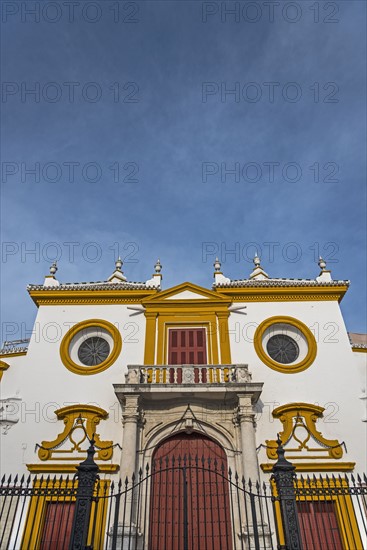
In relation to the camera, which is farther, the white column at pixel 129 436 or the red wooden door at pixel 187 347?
the red wooden door at pixel 187 347

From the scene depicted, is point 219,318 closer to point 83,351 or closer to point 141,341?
point 141,341

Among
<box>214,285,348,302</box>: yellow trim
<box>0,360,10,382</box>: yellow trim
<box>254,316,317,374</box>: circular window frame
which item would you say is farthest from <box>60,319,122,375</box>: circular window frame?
<box>254,316,317,374</box>: circular window frame

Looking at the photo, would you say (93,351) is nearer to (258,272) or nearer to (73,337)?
(73,337)

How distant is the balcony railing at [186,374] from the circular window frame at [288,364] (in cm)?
149

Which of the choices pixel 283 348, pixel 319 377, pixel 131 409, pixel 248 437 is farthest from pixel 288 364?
pixel 131 409

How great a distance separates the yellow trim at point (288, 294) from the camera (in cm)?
1573

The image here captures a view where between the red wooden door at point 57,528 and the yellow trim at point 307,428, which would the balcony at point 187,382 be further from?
the red wooden door at point 57,528

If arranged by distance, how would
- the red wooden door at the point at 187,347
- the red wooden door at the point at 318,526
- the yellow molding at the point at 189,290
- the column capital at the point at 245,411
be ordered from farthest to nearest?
1. the yellow molding at the point at 189,290
2. the red wooden door at the point at 187,347
3. the column capital at the point at 245,411
4. the red wooden door at the point at 318,526

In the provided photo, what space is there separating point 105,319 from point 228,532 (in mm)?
7899

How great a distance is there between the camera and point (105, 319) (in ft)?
50.7

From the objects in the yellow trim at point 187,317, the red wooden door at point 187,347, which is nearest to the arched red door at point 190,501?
the red wooden door at point 187,347

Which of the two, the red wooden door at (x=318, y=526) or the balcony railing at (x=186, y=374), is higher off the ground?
the balcony railing at (x=186, y=374)

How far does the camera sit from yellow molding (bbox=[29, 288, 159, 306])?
15.8m

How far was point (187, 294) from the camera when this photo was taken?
52.6 feet
